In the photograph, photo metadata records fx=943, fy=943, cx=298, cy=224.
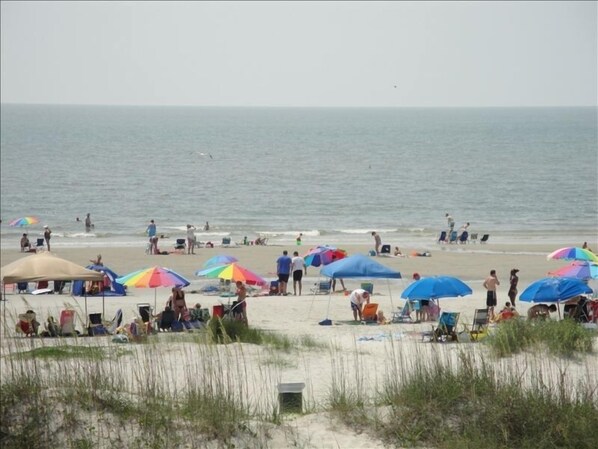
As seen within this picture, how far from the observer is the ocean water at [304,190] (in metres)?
46.2

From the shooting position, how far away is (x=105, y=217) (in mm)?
51312

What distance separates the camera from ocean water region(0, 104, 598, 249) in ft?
152

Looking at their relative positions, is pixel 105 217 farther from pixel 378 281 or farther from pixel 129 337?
pixel 129 337

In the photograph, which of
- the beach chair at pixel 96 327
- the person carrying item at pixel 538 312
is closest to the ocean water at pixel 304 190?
the person carrying item at pixel 538 312

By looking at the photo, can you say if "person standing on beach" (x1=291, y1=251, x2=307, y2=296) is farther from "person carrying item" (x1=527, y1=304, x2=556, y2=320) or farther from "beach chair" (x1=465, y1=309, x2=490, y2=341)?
"person carrying item" (x1=527, y1=304, x2=556, y2=320)

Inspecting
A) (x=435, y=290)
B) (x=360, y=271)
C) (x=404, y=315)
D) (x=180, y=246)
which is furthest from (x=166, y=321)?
(x=180, y=246)

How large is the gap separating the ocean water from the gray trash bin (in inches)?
1087

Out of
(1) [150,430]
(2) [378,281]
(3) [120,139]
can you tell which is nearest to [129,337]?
(1) [150,430]

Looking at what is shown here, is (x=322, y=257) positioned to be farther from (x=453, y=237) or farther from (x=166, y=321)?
(x=453, y=237)

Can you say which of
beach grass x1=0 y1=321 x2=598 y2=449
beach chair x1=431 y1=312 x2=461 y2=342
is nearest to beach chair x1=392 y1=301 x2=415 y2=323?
beach chair x1=431 y1=312 x2=461 y2=342

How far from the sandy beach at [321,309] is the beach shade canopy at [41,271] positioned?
574mm

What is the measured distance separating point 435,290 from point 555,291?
226 centimetres

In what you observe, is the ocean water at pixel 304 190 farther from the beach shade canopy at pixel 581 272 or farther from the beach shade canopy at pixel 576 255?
the beach shade canopy at pixel 581 272

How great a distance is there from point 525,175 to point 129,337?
218 ft
